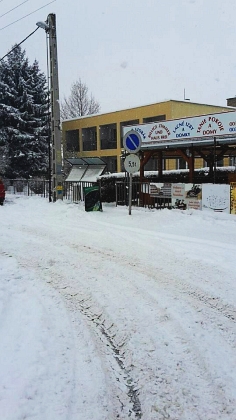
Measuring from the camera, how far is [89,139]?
4375cm

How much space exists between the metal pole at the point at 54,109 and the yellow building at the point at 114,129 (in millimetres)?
15461

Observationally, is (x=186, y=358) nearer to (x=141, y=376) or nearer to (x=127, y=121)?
(x=141, y=376)

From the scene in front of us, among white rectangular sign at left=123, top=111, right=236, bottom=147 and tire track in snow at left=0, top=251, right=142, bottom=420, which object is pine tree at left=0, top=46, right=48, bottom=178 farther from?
tire track in snow at left=0, top=251, right=142, bottom=420

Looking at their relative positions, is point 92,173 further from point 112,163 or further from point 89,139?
point 89,139

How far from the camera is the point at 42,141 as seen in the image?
103 ft

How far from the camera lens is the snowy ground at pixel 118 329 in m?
3.04

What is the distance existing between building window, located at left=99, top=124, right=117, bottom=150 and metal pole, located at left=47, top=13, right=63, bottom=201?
77.2 feet

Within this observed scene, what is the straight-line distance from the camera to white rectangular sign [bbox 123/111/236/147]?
1342 centimetres

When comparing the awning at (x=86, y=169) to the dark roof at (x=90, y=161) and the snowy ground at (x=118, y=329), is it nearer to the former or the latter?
the dark roof at (x=90, y=161)

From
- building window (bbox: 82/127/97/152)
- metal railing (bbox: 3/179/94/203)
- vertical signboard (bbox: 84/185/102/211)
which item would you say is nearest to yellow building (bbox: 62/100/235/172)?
building window (bbox: 82/127/97/152)

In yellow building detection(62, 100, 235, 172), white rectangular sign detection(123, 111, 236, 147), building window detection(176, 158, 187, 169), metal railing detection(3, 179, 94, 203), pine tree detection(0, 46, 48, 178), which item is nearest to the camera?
white rectangular sign detection(123, 111, 236, 147)

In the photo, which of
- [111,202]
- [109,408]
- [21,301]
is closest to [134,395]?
[109,408]

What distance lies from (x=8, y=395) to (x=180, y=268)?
4108 mm

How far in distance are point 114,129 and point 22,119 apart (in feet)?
41.9
